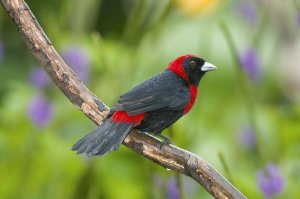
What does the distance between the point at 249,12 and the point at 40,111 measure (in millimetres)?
1731

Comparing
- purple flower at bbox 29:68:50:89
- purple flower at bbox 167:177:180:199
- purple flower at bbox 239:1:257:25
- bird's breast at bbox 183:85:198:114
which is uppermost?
purple flower at bbox 239:1:257:25

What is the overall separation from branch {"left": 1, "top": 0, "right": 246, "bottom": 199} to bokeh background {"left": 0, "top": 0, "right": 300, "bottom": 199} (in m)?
0.62

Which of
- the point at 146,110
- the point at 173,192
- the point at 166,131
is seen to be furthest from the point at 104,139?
the point at 166,131

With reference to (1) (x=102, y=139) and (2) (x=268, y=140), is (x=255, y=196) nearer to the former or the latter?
(2) (x=268, y=140)

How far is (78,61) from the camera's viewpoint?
11.9ft

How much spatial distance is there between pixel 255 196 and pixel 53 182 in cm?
87

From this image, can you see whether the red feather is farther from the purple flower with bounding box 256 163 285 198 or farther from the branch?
the purple flower with bounding box 256 163 285 198

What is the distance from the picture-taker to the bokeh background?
10.3ft

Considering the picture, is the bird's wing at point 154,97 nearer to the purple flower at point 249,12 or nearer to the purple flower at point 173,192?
the purple flower at point 173,192

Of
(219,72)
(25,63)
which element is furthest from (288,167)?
(25,63)

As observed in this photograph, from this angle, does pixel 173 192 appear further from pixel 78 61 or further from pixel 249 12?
pixel 249 12

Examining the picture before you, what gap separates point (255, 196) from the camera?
12.2ft

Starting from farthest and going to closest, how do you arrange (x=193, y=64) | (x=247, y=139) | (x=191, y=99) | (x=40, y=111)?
1. (x=247, y=139)
2. (x=40, y=111)
3. (x=193, y=64)
4. (x=191, y=99)

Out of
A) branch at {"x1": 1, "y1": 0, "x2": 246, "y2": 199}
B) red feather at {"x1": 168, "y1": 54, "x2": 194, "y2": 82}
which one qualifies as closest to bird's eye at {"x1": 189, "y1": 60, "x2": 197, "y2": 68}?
red feather at {"x1": 168, "y1": 54, "x2": 194, "y2": 82}
